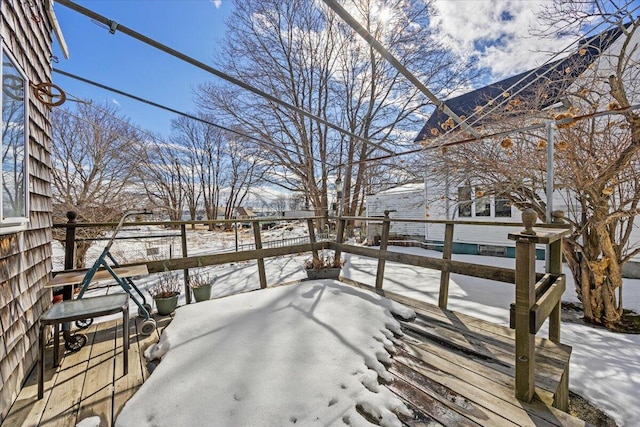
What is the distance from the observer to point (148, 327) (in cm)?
236

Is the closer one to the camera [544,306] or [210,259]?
[544,306]

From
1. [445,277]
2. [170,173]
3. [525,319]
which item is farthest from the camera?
[170,173]

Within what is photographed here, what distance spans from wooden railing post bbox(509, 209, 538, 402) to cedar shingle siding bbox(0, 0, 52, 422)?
2709 mm

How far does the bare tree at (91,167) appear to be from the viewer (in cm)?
681

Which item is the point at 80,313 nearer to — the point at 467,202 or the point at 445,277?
the point at 445,277

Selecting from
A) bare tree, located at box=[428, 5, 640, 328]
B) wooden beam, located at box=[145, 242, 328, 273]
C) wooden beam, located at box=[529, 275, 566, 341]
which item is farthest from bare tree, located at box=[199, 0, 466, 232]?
wooden beam, located at box=[529, 275, 566, 341]

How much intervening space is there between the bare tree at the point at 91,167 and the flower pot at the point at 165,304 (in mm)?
5122

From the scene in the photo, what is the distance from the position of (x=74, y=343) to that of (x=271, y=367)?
1717 mm

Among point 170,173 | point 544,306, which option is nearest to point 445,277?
point 544,306

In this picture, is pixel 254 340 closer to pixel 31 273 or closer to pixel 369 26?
pixel 31 273

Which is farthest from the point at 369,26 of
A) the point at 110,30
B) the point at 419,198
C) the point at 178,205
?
the point at 178,205

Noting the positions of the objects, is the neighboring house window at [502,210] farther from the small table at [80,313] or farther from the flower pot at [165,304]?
the small table at [80,313]

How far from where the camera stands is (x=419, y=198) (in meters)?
11.3

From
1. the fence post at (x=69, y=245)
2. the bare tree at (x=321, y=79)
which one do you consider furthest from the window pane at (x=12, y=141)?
the bare tree at (x=321, y=79)
